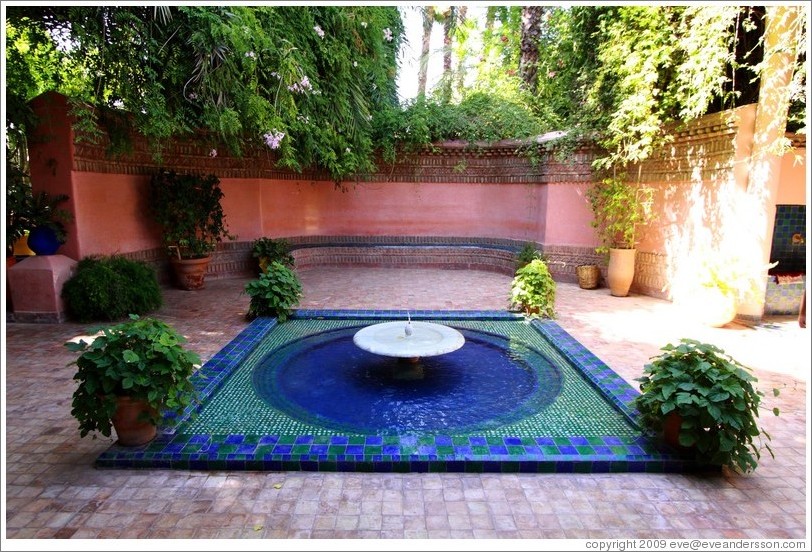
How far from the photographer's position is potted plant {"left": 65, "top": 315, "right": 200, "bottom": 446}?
10.9ft

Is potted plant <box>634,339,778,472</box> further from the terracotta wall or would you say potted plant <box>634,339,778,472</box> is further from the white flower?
the white flower

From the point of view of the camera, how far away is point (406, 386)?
500cm

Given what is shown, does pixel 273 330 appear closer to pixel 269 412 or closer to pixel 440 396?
pixel 269 412

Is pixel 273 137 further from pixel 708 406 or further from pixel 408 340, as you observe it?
pixel 708 406

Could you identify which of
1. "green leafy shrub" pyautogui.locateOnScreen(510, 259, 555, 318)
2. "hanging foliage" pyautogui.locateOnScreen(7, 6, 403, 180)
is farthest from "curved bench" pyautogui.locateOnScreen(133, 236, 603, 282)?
"green leafy shrub" pyautogui.locateOnScreen(510, 259, 555, 318)

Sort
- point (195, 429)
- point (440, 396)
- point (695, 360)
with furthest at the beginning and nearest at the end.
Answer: point (440, 396)
point (195, 429)
point (695, 360)

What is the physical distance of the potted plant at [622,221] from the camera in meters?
8.76

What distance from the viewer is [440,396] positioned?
4754 millimetres

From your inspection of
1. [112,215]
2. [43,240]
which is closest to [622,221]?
[112,215]

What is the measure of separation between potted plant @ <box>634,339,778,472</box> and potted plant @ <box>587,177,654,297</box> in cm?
550

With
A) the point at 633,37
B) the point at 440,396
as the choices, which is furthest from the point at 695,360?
the point at 633,37

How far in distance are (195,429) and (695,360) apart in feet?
12.6

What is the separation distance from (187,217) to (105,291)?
2525 mm

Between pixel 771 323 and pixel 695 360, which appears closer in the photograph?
pixel 695 360
